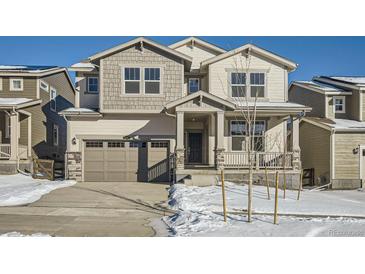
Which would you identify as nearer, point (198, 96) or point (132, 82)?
point (198, 96)

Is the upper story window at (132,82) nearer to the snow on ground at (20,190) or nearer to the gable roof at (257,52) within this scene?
the gable roof at (257,52)

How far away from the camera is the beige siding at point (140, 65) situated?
15.7m

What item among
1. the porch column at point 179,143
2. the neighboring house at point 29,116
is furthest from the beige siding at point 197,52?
the neighboring house at point 29,116

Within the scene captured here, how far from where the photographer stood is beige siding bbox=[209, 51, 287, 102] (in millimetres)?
16812

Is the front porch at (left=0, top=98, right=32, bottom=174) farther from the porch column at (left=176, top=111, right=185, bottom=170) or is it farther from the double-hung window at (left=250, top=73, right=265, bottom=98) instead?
the double-hung window at (left=250, top=73, right=265, bottom=98)

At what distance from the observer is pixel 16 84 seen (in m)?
20.0

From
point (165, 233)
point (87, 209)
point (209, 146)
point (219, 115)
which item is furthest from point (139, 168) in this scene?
point (165, 233)

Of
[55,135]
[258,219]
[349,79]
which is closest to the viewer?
[258,219]

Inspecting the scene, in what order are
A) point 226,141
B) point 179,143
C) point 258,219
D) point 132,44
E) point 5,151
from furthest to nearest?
point 5,151 → point 226,141 → point 132,44 → point 179,143 → point 258,219

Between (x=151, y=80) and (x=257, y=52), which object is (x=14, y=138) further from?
(x=257, y=52)

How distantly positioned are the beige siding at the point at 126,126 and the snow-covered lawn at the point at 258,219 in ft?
18.6

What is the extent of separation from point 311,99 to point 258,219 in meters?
14.8

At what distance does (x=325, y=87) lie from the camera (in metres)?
19.5

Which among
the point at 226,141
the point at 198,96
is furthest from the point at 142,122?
the point at 226,141
